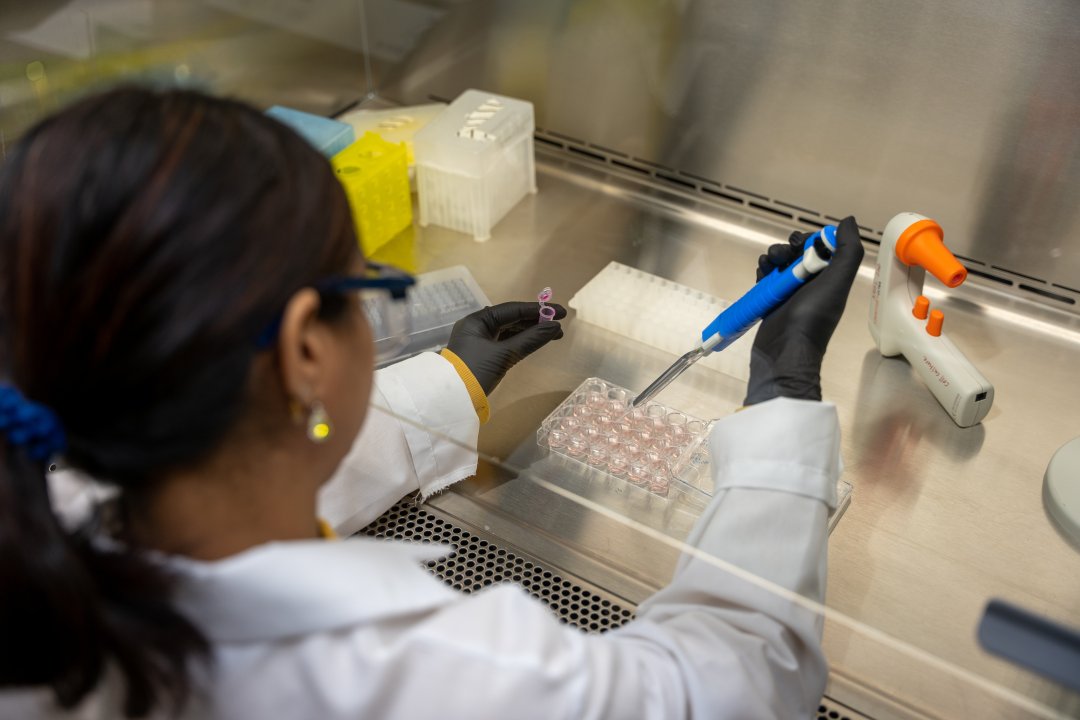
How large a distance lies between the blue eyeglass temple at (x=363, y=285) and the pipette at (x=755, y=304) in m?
0.46

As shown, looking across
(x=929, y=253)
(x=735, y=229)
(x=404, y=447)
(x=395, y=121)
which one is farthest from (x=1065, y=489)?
(x=395, y=121)

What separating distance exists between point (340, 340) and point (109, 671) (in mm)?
296

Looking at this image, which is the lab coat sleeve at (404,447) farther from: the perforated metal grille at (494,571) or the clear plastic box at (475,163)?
the clear plastic box at (475,163)

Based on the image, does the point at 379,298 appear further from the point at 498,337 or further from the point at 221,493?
the point at 498,337

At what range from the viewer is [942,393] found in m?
1.25

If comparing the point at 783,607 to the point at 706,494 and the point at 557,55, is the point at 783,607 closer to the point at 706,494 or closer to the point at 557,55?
the point at 706,494

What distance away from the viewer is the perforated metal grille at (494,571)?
3.72ft

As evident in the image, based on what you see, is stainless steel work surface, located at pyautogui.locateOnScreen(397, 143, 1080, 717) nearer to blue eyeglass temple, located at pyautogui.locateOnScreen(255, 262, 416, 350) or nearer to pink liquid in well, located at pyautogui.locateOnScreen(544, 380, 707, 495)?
pink liquid in well, located at pyautogui.locateOnScreen(544, 380, 707, 495)

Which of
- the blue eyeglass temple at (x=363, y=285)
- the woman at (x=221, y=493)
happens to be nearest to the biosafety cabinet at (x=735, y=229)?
the woman at (x=221, y=493)

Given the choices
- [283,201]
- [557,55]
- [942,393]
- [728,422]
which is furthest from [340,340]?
[557,55]

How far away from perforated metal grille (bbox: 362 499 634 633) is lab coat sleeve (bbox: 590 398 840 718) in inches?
5.6

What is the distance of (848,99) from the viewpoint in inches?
57.2

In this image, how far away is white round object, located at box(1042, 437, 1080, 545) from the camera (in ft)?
3.48

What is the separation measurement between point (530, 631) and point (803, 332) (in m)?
0.52
